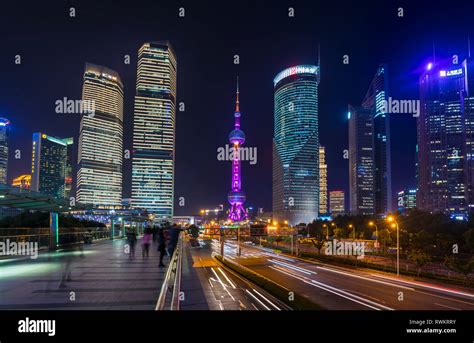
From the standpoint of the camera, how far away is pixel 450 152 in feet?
592

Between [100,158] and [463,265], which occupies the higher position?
[100,158]

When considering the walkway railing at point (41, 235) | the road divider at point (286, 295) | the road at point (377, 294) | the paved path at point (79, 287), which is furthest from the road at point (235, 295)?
the walkway railing at point (41, 235)

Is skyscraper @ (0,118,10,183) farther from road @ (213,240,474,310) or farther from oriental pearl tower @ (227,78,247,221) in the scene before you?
road @ (213,240,474,310)

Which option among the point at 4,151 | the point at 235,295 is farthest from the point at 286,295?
the point at 4,151

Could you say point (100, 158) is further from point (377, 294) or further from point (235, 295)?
point (377, 294)

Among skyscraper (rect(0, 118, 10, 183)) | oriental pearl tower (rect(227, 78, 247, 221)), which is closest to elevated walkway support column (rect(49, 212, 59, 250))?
oriental pearl tower (rect(227, 78, 247, 221))

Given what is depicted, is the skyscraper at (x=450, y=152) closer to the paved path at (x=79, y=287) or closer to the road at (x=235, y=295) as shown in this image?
the road at (x=235, y=295)

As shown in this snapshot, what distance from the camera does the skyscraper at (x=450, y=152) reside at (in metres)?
169

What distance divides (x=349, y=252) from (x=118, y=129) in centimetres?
16415

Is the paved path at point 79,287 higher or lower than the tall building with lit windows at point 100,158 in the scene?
lower
